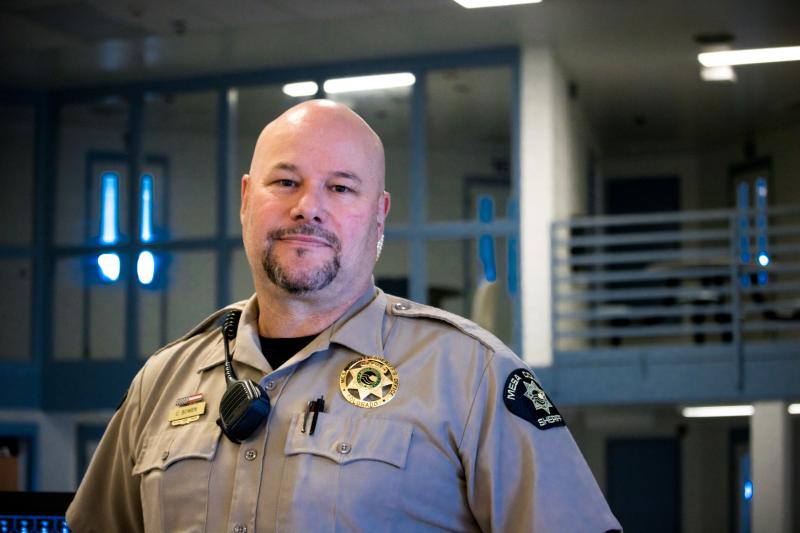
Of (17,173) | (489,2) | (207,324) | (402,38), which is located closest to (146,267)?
(17,173)

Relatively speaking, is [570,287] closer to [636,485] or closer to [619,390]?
[619,390]

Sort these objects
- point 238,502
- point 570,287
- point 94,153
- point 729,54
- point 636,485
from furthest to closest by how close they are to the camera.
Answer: point 636,485
point 94,153
point 570,287
point 729,54
point 238,502

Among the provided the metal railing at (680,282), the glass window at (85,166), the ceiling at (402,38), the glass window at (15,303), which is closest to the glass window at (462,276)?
the metal railing at (680,282)

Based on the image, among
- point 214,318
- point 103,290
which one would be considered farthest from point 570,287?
point 214,318

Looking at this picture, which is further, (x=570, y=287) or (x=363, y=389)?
(x=570, y=287)

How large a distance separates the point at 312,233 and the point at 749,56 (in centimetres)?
1081

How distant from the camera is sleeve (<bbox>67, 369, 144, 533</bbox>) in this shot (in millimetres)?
1965

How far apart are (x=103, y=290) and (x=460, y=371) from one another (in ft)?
39.8

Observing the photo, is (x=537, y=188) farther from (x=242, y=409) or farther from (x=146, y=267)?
(x=242, y=409)

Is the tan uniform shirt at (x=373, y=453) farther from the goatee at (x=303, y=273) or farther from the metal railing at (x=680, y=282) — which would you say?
the metal railing at (x=680, y=282)

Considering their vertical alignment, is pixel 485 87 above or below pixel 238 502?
above

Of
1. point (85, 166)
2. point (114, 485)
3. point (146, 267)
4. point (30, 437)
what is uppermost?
point (85, 166)

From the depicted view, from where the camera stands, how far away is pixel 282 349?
1926 mm

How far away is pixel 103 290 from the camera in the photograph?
13.4 metres
